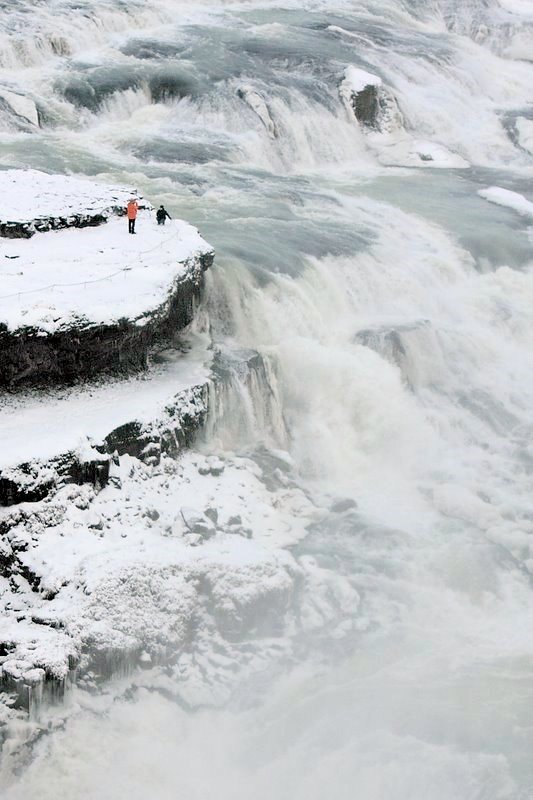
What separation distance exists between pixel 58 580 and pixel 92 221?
310 inches

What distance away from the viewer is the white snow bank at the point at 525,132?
31542 millimetres

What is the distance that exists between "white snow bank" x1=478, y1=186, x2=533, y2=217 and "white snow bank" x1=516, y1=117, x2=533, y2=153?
19.7 feet

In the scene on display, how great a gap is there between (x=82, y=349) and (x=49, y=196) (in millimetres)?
5143

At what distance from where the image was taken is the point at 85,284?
1339 cm

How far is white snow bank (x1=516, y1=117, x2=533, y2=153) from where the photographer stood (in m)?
31.5

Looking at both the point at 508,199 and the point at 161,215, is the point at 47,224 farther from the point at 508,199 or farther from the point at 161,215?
the point at 508,199

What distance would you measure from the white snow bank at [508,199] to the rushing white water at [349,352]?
1.87 ft

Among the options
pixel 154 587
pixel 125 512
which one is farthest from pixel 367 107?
pixel 154 587

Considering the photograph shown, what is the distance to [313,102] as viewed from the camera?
1105 inches

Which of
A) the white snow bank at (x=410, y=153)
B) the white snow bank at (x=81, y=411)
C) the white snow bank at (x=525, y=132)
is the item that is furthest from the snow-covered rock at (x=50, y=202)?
the white snow bank at (x=525, y=132)

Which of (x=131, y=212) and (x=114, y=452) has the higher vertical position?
(x=131, y=212)

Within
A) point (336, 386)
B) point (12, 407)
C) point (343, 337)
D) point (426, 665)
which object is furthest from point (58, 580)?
point (343, 337)

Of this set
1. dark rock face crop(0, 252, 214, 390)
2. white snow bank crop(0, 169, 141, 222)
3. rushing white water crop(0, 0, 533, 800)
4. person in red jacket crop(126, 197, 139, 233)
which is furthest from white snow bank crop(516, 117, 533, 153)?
dark rock face crop(0, 252, 214, 390)

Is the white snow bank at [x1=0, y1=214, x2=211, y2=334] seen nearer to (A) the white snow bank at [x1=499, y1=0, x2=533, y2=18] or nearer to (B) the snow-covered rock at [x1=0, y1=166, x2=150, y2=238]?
(B) the snow-covered rock at [x1=0, y1=166, x2=150, y2=238]
